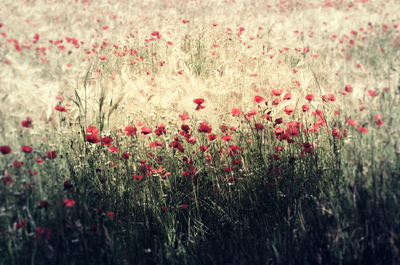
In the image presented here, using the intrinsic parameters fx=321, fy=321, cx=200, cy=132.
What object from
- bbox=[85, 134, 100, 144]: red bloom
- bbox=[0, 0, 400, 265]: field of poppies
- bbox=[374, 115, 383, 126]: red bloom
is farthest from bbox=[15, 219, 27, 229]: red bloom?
bbox=[374, 115, 383, 126]: red bloom

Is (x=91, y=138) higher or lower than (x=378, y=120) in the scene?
lower

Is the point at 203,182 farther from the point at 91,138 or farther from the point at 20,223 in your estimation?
the point at 20,223

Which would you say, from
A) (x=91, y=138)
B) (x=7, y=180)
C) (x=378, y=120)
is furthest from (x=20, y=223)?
(x=378, y=120)

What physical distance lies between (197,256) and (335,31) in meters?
5.83

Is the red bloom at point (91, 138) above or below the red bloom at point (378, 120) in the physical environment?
below

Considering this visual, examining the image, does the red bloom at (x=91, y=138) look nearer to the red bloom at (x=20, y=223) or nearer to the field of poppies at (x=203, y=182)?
the field of poppies at (x=203, y=182)

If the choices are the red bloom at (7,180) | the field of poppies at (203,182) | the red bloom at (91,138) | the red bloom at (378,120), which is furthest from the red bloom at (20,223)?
the red bloom at (378,120)

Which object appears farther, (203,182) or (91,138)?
(203,182)

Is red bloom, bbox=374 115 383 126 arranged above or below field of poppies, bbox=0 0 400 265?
above

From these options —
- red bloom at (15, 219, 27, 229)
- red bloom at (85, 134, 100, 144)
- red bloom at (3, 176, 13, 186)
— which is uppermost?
red bloom at (85, 134, 100, 144)

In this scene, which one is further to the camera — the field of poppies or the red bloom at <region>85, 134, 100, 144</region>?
the red bloom at <region>85, 134, 100, 144</region>

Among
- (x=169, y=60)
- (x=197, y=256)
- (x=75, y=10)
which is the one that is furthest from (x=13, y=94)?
(x=75, y=10)

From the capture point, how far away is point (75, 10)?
7922 mm

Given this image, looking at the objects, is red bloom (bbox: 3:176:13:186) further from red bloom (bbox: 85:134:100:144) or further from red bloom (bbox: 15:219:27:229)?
red bloom (bbox: 85:134:100:144)
